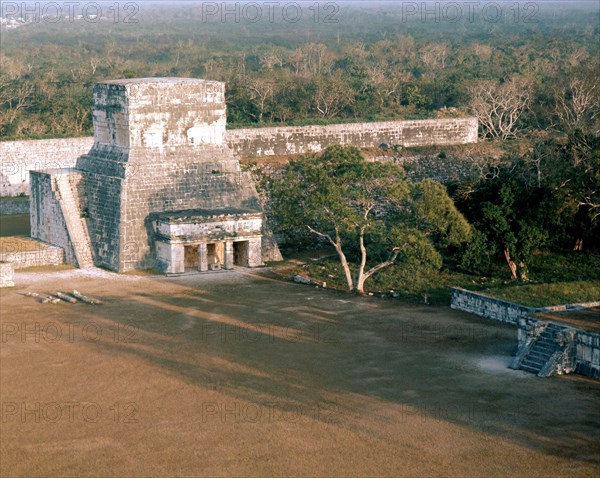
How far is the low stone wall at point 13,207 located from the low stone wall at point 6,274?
32.8ft

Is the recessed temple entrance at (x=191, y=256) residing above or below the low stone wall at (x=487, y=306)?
below

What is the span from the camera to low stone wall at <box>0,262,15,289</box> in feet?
84.0

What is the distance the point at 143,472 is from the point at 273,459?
5.64 feet

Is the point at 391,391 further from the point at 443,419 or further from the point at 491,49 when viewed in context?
the point at 491,49

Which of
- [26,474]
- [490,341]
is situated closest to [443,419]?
[490,341]

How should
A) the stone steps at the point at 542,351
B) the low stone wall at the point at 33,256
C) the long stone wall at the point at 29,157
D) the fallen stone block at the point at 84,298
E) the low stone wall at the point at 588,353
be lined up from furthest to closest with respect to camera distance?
the long stone wall at the point at 29,157 → the low stone wall at the point at 33,256 → the fallen stone block at the point at 84,298 → the stone steps at the point at 542,351 → the low stone wall at the point at 588,353

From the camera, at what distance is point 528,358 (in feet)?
65.6

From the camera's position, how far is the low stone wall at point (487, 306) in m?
22.5

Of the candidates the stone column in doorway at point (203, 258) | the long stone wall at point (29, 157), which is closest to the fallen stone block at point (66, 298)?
the stone column in doorway at point (203, 258)

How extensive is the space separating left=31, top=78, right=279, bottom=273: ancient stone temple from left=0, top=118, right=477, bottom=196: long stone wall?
667cm

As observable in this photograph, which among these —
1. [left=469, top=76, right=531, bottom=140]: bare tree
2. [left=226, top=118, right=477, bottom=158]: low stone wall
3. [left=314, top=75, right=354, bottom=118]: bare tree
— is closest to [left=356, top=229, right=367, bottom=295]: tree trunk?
[left=226, top=118, right=477, bottom=158]: low stone wall

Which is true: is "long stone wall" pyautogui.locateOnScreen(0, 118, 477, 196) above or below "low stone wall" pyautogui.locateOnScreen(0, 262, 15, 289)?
above

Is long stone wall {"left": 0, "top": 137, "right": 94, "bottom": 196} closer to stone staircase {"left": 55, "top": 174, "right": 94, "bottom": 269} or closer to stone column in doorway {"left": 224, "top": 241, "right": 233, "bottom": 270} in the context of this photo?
stone staircase {"left": 55, "top": 174, "right": 94, "bottom": 269}

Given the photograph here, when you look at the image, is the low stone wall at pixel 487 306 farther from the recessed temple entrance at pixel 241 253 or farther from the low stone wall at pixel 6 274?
the low stone wall at pixel 6 274
